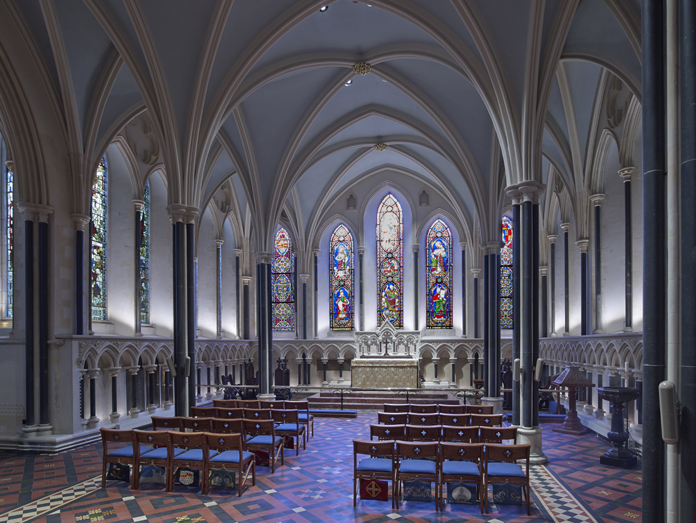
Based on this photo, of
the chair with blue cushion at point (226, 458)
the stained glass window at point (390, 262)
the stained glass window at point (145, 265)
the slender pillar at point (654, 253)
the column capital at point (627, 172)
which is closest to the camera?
→ the slender pillar at point (654, 253)

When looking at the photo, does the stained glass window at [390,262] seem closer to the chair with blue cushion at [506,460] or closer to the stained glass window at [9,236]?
the stained glass window at [9,236]

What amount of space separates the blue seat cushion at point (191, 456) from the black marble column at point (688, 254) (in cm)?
612

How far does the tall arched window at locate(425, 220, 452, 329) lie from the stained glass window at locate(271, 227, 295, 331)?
669cm

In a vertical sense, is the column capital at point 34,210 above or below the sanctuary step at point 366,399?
above

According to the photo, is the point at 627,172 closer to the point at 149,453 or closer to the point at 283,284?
the point at 149,453

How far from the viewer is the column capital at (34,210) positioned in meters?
12.4

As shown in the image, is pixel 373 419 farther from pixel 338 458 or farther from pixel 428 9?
pixel 428 9

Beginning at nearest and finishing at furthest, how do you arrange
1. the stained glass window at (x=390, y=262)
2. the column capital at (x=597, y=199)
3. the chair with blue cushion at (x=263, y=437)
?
the chair with blue cushion at (x=263, y=437)
the column capital at (x=597, y=199)
the stained glass window at (x=390, y=262)

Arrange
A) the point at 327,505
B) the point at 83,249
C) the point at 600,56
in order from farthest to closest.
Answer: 1. the point at 83,249
2. the point at 600,56
3. the point at 327,505

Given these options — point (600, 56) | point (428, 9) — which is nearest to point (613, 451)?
point (600, 56)

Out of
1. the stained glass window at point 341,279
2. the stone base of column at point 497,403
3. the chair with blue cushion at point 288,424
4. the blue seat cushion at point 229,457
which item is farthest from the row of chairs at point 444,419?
the stained glass window at point 341,279

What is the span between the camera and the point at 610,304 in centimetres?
1554

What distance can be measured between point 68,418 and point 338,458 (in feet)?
22.0

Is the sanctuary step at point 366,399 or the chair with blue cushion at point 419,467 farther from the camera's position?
the sanctuary step at point 366,399
